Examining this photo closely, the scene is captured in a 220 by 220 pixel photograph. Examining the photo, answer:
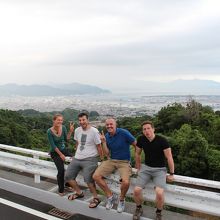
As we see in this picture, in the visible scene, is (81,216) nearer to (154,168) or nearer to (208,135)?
(154,168)

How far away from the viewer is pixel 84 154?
→ 20.0 ft

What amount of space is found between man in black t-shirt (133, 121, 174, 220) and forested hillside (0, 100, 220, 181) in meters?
16.0

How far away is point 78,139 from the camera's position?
6.26m

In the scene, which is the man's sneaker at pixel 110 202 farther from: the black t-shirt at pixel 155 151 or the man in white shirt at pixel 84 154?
the black t-shirt at pixel 155 151

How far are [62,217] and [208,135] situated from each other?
44391mm

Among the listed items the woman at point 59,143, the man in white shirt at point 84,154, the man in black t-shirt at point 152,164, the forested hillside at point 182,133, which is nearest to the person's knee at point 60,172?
the woman at point 59,143

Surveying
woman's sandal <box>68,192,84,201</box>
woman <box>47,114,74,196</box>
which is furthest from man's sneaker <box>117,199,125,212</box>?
woman <box>47,114,74,196</box>

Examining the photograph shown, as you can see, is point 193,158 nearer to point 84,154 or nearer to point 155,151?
point 84,154

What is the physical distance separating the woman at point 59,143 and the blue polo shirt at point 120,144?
1066 mm

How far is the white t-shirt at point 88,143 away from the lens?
20.0 feet

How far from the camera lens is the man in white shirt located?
19.8 ft

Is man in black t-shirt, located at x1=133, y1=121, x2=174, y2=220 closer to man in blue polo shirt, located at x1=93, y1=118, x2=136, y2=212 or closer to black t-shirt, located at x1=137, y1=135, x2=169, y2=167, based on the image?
black t-shirt, located at x1=137, y1=135, x2=169, y2=167

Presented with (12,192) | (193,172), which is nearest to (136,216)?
(12,192)

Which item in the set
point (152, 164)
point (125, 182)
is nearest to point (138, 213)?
point (125, 182)
